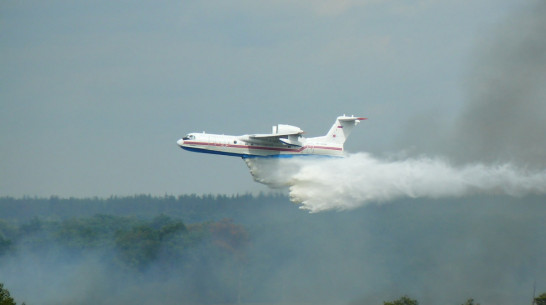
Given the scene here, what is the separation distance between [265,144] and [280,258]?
18274 millimetres

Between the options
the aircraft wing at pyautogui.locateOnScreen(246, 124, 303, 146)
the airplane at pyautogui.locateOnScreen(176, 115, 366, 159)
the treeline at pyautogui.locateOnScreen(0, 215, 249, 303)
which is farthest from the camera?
the treeline at pyautogui.locateOnScreen(0, 215, 249, 303)

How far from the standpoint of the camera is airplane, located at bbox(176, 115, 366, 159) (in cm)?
4359

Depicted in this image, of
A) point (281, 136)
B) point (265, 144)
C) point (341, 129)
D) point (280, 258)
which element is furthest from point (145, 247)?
point (341, 129)

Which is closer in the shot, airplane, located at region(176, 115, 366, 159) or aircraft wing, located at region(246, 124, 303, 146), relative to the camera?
aircraft wing, located at region(246, 124, 303, 146)

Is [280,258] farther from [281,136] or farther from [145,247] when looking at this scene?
[281,136]

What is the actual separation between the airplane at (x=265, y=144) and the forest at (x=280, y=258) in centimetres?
1332

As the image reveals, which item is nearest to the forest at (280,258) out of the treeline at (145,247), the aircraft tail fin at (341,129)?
the treeline at (145,247)

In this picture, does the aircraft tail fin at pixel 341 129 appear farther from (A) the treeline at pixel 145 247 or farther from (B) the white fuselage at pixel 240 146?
(A) the treeline at pixel 145 247

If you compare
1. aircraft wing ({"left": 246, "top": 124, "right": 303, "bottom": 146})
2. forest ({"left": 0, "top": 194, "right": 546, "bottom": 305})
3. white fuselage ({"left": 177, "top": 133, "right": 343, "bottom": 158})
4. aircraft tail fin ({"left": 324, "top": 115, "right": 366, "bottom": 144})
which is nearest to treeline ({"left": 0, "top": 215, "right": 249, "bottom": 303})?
forest ({"left": 0, "top": 194, "right": 546, "bottom": 305})

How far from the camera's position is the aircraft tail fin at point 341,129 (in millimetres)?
45219

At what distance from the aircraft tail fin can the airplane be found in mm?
140

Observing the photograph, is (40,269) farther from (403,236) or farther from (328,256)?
(403,236)

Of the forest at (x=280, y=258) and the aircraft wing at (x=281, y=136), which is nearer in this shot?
the aircraft wing at (x=281, y=136)

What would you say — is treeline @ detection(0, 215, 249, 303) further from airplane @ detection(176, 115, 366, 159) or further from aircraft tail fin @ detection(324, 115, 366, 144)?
aircraft tail fin @ detection(324, 115, 366, 144)
